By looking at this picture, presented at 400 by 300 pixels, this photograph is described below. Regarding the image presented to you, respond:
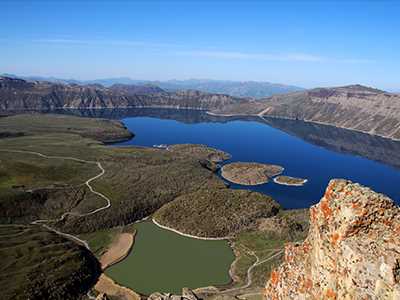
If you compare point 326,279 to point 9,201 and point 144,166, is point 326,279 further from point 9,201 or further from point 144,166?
point 144,166

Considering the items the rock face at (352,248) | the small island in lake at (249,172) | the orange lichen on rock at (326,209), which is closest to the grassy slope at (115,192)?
the small island in lake at (249,172)

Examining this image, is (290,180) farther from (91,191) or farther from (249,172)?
(91,191)

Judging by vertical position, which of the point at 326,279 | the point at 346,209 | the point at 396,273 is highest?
the point at 346,209

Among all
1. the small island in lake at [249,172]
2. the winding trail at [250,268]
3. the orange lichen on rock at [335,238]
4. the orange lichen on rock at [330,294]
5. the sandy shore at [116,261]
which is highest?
the orange lichen on rock at [335,238]

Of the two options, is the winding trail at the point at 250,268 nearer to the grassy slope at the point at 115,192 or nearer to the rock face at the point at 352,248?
the grassy slope at the point at 115,192

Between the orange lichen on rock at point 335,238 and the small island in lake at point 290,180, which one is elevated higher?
the orange lichen on rock at point 335,238

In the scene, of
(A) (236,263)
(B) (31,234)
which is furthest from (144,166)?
(A) (236,263)

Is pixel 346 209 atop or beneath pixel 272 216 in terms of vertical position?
atop

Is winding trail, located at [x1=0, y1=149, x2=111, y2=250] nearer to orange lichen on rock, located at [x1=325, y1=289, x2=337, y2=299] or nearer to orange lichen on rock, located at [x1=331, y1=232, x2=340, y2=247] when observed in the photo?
orange lichen on rock, located at [x1=325, y1=289, x2=337, y2=299]
